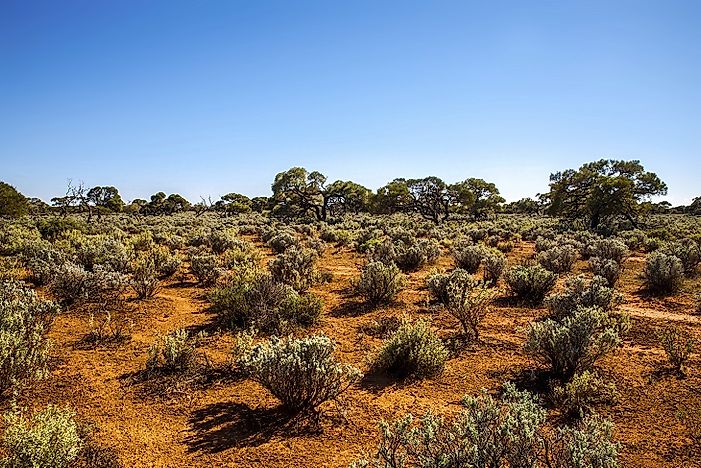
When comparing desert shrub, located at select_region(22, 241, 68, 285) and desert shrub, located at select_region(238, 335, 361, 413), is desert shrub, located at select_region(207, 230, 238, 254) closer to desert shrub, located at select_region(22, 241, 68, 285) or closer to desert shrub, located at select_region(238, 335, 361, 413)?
desert shrub, located at select_region(22, 241, 68, 285)

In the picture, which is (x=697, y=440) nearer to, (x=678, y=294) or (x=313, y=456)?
(x=313, y=456)

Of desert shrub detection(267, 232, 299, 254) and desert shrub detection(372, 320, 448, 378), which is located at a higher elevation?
desert shrub detection(267, 232, 299, 254)

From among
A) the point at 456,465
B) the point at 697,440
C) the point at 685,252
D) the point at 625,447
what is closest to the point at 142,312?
the point at 456,465

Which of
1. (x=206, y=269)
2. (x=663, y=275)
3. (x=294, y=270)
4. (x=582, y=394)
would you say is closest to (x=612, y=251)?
(x=663, y=275)

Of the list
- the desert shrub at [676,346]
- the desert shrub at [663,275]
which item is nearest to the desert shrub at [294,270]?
the desert shrub at [676,346]

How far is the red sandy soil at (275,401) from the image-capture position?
5504 mm

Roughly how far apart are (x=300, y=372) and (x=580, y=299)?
8.07 metres

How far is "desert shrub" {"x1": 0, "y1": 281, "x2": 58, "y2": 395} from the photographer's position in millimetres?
6160

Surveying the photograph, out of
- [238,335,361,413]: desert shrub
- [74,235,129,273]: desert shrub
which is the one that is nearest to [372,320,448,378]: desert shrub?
[238,335,361,413]: desert shrub

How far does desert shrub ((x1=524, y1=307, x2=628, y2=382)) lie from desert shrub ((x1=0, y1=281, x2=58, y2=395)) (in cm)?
853

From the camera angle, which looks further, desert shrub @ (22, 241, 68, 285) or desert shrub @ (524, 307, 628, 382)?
desert shrub @ (22, 241, 68, 285)

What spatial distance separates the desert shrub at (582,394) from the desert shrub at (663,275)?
Result: 9.52 meters

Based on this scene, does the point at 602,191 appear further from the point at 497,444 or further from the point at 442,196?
the point at 497,444

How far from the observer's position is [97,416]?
616 centimetres
